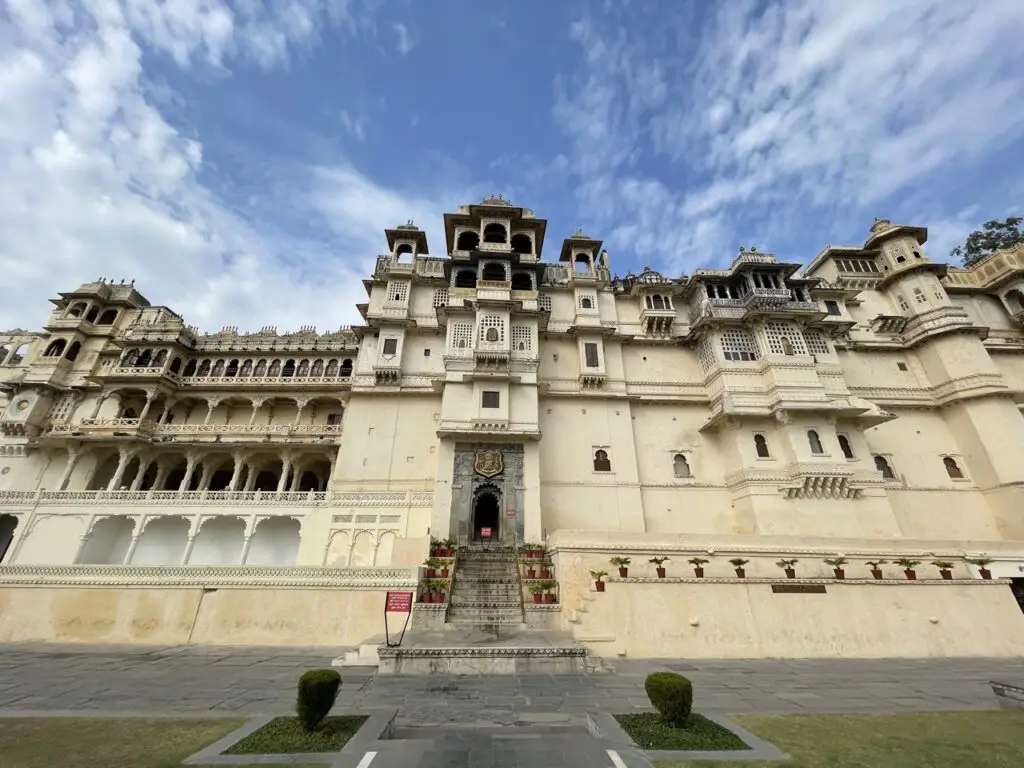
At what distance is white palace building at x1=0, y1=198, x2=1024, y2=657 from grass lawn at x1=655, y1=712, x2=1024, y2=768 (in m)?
6.82

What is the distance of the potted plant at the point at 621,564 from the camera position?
1390 cm

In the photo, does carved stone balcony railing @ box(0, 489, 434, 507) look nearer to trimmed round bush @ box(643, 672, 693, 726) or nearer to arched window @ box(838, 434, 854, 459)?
trimmed round bush @ box(643, 672, 693, 726)

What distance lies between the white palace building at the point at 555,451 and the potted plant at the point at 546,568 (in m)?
1.35

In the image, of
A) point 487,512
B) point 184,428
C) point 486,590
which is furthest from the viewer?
point 184,428

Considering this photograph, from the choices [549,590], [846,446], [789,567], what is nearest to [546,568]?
[549,590]

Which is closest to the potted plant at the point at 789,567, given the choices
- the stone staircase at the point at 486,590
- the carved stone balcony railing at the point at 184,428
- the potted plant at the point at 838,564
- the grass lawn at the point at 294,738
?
the potted plant at the point at 838,564

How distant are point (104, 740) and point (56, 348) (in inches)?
1493

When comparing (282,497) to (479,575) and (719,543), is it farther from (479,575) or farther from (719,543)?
(719,543)

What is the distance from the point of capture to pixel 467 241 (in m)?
33.5

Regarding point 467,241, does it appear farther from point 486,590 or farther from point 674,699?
point 674,699

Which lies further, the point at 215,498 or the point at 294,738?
the point at 215,498

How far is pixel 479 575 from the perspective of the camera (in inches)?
707

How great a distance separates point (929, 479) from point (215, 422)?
47700 mm

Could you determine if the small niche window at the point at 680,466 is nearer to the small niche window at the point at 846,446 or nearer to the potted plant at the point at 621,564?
the small niche window at the point at 846,446
